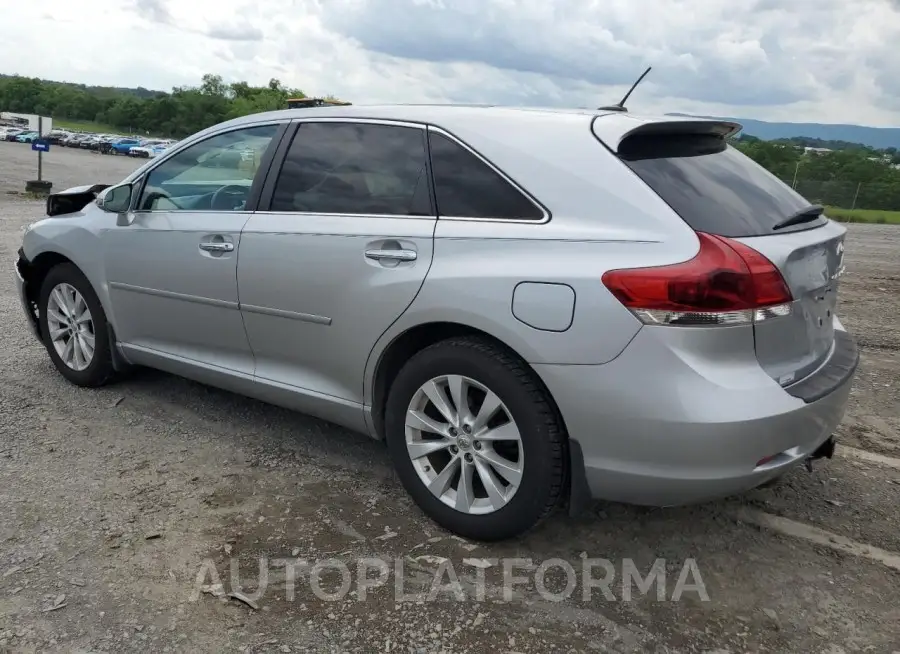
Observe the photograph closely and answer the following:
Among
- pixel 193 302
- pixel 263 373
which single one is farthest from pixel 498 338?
pixel 193 302

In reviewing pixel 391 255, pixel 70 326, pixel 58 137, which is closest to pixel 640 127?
pixel 391 255

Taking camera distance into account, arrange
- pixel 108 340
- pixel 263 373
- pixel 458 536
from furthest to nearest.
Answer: pixel 108 340 → pixel 263 373 → pixel 458 536

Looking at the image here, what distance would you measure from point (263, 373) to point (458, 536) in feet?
4.18

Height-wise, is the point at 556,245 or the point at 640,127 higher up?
the point at 640,127

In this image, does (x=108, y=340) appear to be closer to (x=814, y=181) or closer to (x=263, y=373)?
(x=263, y=373)

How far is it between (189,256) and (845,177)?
31007mm

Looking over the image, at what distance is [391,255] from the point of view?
10.3 feet

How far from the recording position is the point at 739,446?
2549 millimetres

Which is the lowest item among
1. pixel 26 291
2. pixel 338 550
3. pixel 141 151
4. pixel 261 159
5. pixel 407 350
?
pixel 141 151

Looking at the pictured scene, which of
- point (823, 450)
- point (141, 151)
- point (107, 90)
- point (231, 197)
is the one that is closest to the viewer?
point (823, 450)

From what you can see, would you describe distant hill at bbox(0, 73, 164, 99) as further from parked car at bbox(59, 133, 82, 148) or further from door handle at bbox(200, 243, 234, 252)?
door handle at bbox(200, 243, 234, 252)

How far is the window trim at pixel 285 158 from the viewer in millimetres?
3181

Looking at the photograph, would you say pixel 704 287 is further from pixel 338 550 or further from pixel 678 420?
pixel 338 550

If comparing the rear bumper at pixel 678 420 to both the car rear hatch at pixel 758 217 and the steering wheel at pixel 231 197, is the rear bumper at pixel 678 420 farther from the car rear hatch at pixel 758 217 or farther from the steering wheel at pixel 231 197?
the steering wheel at pixel 231 197
